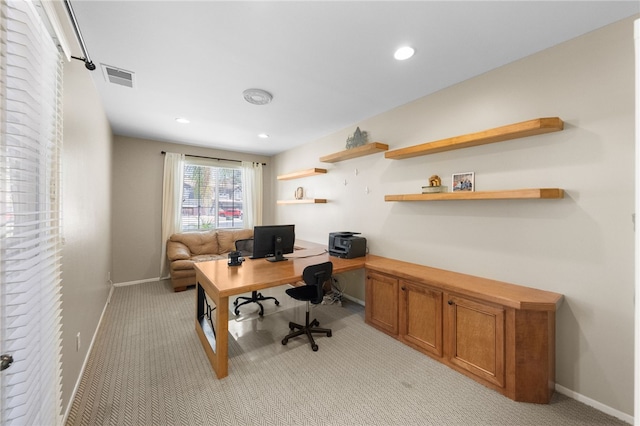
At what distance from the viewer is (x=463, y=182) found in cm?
258

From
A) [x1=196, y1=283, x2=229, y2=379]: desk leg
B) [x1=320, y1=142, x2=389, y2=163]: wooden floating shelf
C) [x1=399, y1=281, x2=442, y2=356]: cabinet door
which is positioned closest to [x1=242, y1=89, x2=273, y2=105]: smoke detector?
[x1=320, y1=142, x2=389, y2=163]: wooden floating shelf

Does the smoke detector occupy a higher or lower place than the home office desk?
higher

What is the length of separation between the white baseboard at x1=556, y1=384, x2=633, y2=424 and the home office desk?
194 centimetres

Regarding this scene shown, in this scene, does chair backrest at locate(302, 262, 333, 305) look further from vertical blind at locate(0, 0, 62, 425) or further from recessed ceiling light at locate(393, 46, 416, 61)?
Result: recessed ceiling light at locate(393, 46, 416, 61)

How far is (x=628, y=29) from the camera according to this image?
1725 millimetres

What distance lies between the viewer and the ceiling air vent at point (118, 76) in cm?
235

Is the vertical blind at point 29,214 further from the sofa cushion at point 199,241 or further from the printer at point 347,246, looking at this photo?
the sofa cushion at point 199,241

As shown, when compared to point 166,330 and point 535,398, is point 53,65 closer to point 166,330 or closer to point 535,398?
point 166,330

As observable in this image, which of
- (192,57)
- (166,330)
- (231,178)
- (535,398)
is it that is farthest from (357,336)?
(231,178)

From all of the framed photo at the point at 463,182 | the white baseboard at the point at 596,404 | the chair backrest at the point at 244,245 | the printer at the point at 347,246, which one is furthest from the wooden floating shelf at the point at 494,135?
the chair backrest at the point at 244,245

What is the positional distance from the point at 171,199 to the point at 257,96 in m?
3.16

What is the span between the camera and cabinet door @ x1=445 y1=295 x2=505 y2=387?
1.98 m

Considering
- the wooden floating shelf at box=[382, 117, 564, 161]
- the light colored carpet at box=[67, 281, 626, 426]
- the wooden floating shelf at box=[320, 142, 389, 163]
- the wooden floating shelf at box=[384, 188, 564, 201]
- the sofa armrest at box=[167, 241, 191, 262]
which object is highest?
the wooden floating shelf at box=[320, 142, 389, 163]

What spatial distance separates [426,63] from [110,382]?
3.81 m
